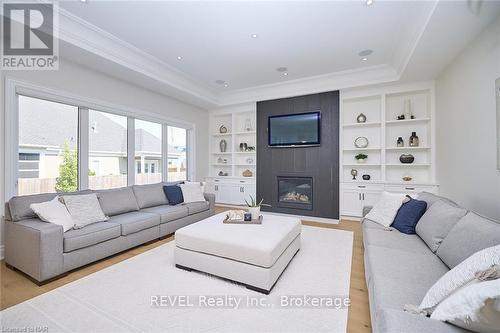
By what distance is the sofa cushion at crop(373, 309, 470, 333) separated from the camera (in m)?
0.97

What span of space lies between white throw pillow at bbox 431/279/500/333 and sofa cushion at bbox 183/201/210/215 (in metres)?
3.57

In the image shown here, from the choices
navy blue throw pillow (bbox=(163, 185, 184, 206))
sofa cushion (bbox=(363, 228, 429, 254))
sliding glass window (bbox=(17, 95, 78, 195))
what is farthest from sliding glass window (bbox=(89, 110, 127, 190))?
sofa cushion (bbox=(363, 228, 429, 254))

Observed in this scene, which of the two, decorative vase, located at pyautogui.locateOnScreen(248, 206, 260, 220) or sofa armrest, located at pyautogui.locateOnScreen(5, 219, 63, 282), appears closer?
sofa armrest, located at pyautogui.locateOnScreen(5, 219, 63, 282)

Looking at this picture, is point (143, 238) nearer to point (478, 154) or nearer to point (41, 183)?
point (41, 183)

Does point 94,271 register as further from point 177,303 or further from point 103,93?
point 103,93

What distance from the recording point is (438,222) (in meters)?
2.04

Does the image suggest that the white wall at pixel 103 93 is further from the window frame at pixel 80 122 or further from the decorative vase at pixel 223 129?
the decorative vase at pixel 223 129

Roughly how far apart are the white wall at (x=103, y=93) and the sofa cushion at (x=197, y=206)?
5.93 feet

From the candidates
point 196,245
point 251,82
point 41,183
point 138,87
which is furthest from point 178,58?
point 196,245

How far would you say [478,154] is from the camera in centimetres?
266

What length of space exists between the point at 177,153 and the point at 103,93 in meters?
2.14

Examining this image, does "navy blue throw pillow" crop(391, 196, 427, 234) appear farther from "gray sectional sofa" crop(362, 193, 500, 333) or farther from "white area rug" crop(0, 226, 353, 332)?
"white area rug" crop(0, 226, 353, 332)

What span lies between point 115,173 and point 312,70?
13.7ft

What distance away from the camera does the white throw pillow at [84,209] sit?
2.66 meters
